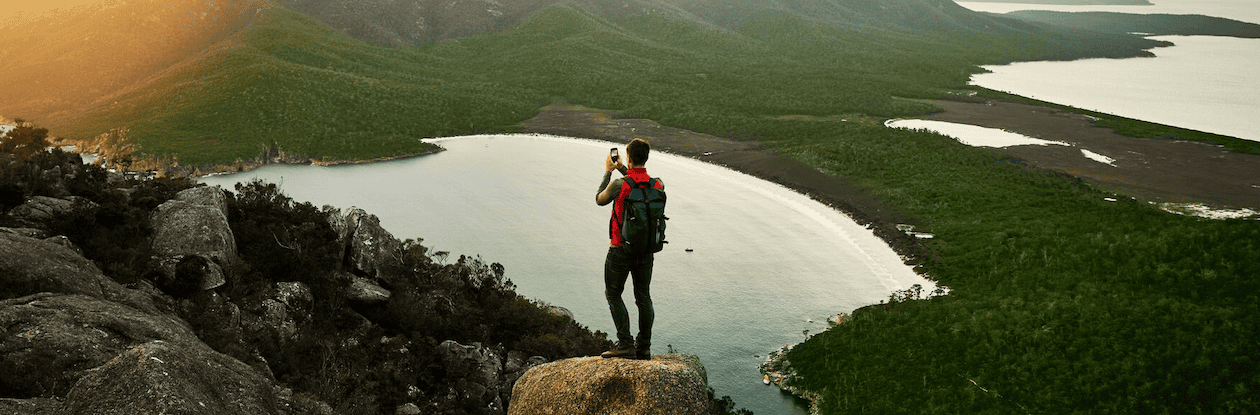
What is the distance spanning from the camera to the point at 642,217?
43.0 feet

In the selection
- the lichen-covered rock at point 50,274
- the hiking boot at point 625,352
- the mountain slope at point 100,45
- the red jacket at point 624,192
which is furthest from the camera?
the mountain slope at point 100,45

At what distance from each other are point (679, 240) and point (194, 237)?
33386 millimetres

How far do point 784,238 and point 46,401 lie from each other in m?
43.5

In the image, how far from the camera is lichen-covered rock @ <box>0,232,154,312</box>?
13.6 meters

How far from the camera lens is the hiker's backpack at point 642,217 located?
13047mm

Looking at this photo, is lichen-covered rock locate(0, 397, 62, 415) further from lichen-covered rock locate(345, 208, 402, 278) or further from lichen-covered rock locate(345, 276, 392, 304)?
lichen-covered rock locate(345, 208, 402, 278)

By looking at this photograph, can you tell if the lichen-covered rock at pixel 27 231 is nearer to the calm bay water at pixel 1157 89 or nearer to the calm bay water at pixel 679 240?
the calm bay water at pixel 679 240

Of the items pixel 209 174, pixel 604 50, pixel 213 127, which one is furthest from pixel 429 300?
pixel 604 50

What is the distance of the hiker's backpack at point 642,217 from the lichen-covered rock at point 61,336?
888cm

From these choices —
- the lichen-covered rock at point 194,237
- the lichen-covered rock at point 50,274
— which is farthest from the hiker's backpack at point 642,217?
the lichen-covered rock at point 194,237

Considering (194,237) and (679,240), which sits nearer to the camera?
(194,237)

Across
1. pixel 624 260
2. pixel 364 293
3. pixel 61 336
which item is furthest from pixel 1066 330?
pixel 61 336

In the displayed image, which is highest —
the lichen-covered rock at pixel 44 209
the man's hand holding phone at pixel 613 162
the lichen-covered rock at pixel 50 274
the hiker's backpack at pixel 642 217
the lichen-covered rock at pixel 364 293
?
the man's hand holding phone at pixel 613 162

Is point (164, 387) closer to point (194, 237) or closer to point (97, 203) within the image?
point (194, 237)
